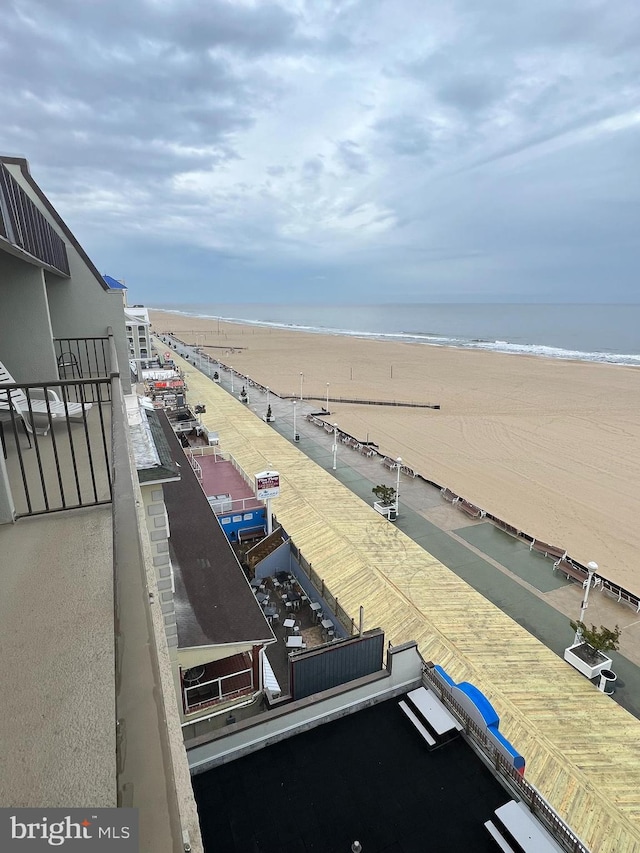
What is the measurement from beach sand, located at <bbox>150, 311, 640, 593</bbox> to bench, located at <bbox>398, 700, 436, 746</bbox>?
12097 millimetres

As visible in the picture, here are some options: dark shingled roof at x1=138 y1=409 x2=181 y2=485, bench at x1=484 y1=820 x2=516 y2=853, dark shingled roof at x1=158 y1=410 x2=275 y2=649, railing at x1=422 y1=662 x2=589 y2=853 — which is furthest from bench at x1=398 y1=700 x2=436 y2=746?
dark shingled roof at x1=138 y1=409 x2=181 y2=485

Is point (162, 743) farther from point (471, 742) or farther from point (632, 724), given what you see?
point (632, 724)

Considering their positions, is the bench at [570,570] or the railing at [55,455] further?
the bench at [570,570]

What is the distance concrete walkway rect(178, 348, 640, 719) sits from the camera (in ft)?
42.0

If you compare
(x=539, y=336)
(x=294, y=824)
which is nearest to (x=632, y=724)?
(x=294, y=824)

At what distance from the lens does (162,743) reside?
1.24 m

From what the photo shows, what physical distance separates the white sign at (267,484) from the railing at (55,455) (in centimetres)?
697

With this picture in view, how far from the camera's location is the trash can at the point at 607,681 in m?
10.8

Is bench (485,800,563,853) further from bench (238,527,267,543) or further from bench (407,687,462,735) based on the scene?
bench (238,527,267,543)

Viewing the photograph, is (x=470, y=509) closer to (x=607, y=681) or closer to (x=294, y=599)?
(x=607, y=681)

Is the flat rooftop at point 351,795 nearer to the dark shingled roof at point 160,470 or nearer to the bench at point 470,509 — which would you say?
the dark shingled roof at point 160,470

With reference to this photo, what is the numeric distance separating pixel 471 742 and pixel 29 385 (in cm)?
773

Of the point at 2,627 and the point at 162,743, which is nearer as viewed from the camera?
the point at 162,743

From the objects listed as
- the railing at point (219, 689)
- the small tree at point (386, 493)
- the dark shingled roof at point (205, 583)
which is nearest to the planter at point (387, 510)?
the small tree at point (386, 493)
